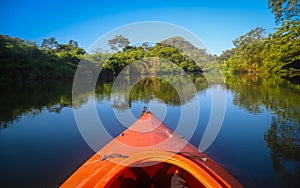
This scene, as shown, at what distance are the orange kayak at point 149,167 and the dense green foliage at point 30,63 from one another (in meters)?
22.4

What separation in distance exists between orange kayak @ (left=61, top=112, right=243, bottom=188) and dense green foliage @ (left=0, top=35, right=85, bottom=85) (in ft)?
73.6

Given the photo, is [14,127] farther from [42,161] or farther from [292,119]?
[292,119]

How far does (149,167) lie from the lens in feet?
8.90

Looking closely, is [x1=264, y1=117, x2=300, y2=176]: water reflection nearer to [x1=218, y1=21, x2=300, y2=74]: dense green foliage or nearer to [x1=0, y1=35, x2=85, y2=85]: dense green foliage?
[x1=218, y1=21, x2=300, y2=74]: dense green foliage

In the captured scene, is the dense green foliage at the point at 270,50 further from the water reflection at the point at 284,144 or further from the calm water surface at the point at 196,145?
the water reflection at the point at 284,144

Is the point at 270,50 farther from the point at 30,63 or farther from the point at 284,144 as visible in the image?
the point at 30,63

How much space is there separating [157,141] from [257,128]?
5097 mm

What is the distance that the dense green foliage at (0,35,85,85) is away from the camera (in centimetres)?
2158

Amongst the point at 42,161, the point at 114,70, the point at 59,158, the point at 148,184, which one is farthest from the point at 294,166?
the point at 114,70

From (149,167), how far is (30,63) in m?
27.5

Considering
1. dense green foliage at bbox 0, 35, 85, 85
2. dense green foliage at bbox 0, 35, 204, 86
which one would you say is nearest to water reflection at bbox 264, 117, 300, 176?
dense green foliage at bbox 0, 35, 204, 86

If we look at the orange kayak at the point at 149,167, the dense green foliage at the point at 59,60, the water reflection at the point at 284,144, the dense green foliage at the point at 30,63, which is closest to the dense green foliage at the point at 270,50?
the dense green foliage at the point at 59,60

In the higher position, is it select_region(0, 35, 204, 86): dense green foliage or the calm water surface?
select_region(0, 35, 204, 86): dense green foliage

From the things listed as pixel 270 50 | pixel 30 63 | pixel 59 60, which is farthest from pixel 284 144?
pixel 59 60
